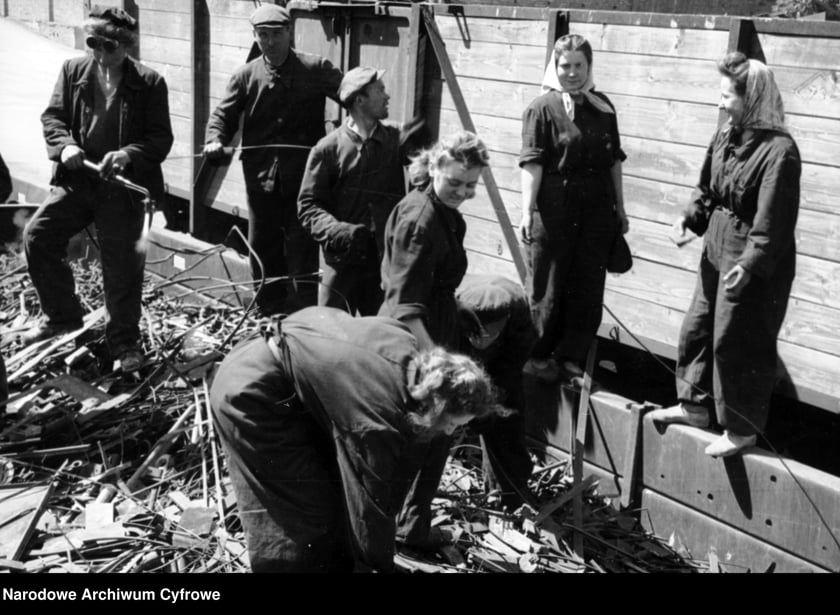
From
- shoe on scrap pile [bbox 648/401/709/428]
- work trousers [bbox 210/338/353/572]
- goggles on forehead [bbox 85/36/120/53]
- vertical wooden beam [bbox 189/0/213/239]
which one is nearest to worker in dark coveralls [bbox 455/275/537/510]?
→ shoe on scrap pile [bbox 648/401/709/428]

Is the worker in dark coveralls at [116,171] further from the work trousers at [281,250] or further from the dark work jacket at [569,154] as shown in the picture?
the dark work jacket at [569,154]

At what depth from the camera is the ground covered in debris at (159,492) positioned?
501cm

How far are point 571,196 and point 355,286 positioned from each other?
1.39 meters

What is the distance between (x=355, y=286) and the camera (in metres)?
6.59

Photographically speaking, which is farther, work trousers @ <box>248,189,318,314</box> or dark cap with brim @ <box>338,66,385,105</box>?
work trousers @ <box>248,189,318,314</box>

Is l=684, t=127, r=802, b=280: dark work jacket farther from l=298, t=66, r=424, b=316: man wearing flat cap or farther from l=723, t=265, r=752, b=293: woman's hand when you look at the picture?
l=298, t=66, r=424, b=316: man wearing flat cap

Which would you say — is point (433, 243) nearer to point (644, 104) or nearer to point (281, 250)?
point (644, 104)

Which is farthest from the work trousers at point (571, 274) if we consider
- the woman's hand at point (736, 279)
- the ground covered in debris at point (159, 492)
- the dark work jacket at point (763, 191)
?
the woman's hand at point (736, 279)

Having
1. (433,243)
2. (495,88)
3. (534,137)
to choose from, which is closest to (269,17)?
(495,88)

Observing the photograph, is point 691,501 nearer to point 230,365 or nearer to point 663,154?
point 663,154

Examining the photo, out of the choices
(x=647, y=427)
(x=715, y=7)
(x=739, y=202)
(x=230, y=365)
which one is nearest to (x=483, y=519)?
(x=647, y=427)

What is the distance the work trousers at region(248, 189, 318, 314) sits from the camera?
7.75 metres

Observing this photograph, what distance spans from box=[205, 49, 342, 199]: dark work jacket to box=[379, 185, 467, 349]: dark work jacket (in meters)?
2.42

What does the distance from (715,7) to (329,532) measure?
7372mm
